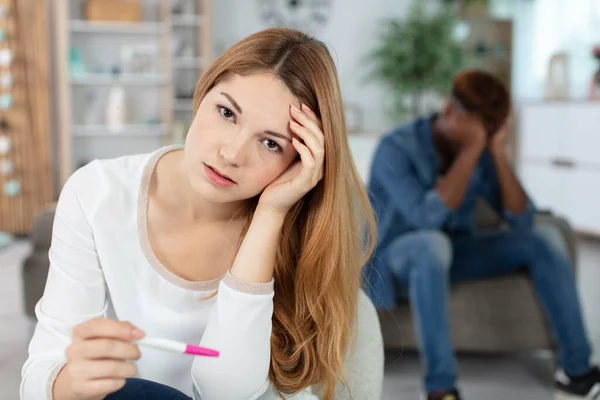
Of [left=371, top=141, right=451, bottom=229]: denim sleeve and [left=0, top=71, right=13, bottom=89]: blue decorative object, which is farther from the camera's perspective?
[left=0, top=71, right=13, bottom=89]: blue decorative object

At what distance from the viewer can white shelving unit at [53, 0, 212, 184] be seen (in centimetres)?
537

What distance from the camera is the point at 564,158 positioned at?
5.38m

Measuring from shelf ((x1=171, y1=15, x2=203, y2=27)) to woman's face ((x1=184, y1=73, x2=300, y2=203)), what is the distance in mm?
4783

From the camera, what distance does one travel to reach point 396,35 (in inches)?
238

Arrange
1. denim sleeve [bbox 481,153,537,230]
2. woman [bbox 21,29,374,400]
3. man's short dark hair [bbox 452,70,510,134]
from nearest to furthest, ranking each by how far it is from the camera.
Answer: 1. woman [bbox 21,29,374,400]
2. man's short dark hair [bbox 452,70,510,134]
3. denim sleeve [bbox 481,153,537,230]

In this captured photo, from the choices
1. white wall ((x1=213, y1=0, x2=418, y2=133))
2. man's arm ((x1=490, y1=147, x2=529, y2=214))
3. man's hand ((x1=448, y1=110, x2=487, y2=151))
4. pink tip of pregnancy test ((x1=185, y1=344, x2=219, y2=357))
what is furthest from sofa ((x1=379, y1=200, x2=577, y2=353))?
white wall ((x1=213, y1=0, x2=418, y2=133))

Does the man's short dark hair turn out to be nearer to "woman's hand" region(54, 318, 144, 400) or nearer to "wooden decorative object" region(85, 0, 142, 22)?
"woman's hand" region(54, 318, 144, 400)

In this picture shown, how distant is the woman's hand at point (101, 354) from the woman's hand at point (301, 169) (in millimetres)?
352

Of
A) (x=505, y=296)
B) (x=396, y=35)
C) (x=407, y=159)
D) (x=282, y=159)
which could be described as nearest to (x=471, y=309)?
(x=505, y=296)

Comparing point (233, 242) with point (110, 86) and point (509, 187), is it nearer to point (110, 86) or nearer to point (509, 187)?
point (509, 187)

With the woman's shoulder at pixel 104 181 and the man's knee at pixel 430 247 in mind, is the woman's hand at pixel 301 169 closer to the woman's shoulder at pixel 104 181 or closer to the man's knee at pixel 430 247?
the woman's shoulder at pixel 104 181

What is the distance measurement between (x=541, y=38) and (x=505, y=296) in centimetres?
465

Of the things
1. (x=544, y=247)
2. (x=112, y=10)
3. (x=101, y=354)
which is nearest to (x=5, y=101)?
(x=112, y=10)

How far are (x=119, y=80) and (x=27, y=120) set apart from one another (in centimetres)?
76
